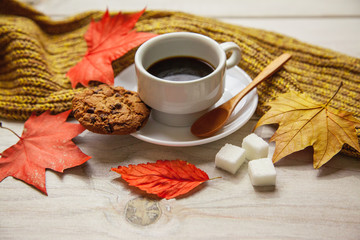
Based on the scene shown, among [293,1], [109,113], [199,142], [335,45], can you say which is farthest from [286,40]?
[109,113]

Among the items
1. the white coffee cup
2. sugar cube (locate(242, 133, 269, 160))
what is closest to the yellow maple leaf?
sugar cube (locate(242, 133, 269, 160))

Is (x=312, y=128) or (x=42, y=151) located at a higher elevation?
(x=312, y=128)

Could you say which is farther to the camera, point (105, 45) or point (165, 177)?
point (105, 45)

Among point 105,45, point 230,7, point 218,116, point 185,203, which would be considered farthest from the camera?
point 230,7

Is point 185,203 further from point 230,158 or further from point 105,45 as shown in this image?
point 105,45

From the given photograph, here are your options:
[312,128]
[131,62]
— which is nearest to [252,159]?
[312,128]

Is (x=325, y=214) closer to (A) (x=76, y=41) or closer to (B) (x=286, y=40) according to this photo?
(B) (x=286, y=40)
